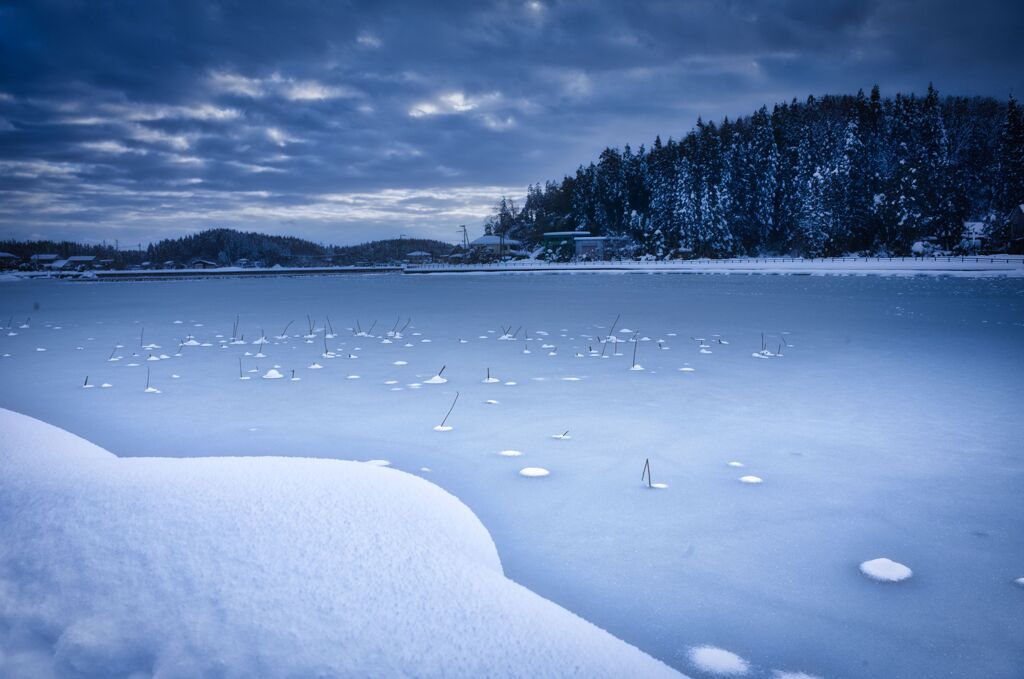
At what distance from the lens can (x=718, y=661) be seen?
2652 millimetres

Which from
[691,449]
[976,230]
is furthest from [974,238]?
[691,449]

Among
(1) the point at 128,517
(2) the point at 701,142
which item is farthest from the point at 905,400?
(2) the point at 701,142

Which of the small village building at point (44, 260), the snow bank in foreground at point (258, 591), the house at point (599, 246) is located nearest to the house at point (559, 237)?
the house at point (599, 246)

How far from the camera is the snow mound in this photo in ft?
11.0

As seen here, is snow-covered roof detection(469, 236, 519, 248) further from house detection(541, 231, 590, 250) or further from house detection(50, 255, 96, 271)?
house detection(50, 255, 96, 271)

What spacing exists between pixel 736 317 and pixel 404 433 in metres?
14.0

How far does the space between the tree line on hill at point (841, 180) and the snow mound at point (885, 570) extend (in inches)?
2642

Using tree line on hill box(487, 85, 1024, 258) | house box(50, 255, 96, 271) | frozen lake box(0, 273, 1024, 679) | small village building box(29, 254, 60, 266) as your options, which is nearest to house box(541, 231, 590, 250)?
tree line on hill box(487, 85, 1024, 258)

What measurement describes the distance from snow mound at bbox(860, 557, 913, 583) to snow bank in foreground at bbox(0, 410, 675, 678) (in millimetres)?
1702

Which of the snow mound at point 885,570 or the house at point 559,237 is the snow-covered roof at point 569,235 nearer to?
the house at point 559,237

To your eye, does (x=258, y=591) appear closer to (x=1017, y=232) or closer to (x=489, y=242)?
(x=1017, y=232)

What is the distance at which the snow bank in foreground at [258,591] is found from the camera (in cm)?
217

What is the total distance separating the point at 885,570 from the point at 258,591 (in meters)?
3.05

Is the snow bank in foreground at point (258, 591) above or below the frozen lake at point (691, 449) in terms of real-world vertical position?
above
